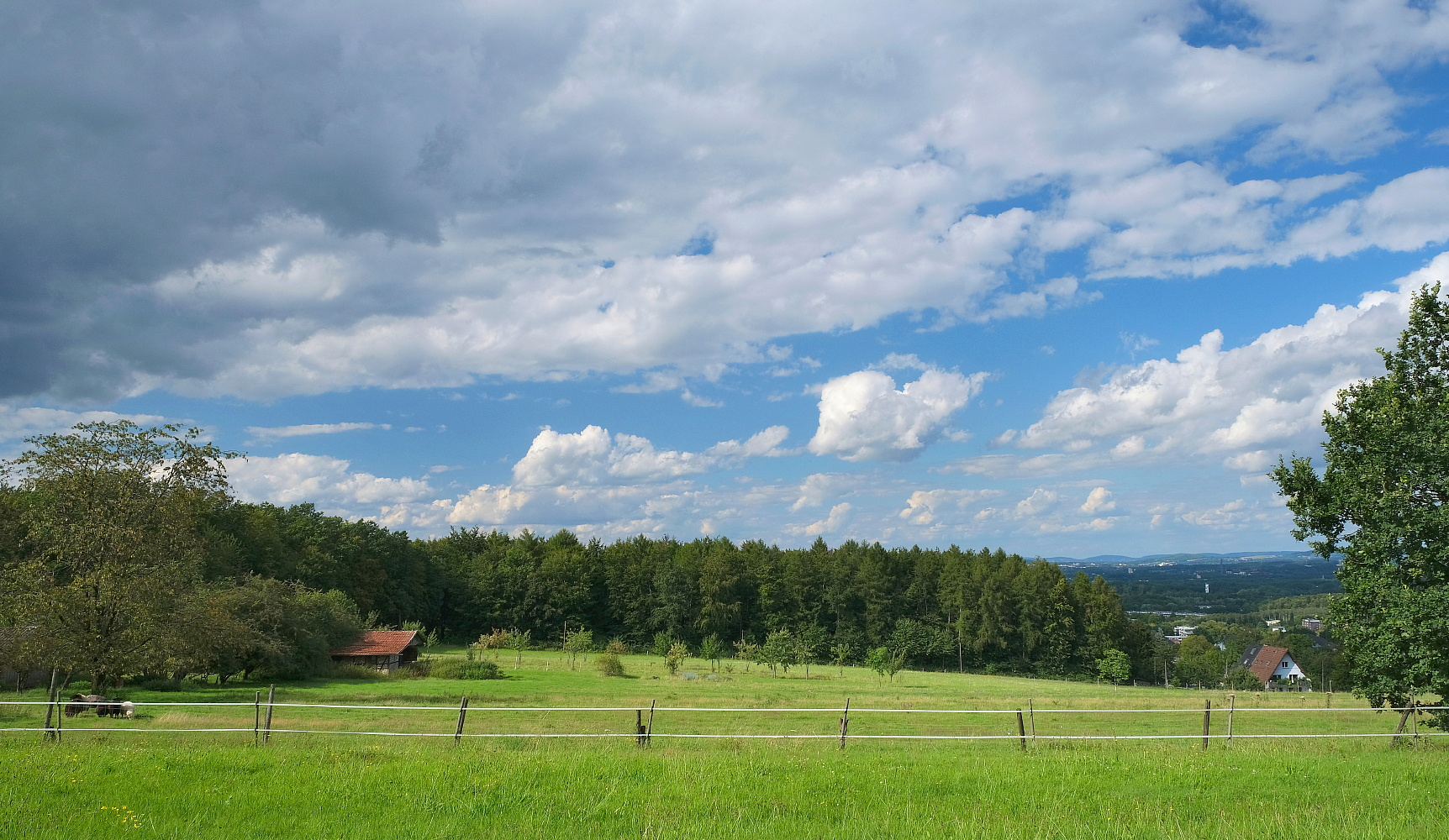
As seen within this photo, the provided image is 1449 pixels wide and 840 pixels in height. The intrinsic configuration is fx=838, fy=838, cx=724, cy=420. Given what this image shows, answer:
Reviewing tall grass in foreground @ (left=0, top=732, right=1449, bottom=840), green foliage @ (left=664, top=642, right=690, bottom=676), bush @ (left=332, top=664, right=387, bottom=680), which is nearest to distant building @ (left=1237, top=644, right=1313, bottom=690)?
green foliage @ (left=664, top=642, right=690, bottom=676)

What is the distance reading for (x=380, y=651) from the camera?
2208 inches

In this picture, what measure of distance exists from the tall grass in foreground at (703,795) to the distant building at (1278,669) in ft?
337

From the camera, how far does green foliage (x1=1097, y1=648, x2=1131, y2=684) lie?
71.8m

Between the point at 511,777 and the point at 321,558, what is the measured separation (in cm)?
6924

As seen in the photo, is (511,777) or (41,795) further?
(511,777)

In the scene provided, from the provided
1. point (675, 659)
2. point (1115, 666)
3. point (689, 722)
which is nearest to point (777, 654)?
point (675, 659)

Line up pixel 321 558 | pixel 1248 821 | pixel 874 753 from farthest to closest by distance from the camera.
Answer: pixel 321 558, pixel 874 753, pixel 1248 821

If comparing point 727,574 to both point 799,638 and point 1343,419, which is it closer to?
point 799,638

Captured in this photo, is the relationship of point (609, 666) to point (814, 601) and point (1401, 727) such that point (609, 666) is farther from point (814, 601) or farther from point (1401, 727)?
point (1401, 727)

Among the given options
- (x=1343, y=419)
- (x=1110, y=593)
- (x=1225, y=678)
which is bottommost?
(x=1225, y=678)

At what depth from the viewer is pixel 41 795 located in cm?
1137

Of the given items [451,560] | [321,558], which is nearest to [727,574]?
[451,560]

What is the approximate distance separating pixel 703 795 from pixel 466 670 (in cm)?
4689

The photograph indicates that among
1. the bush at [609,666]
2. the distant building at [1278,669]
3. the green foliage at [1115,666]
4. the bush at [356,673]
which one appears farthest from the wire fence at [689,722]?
the distant building at [1278,669]
